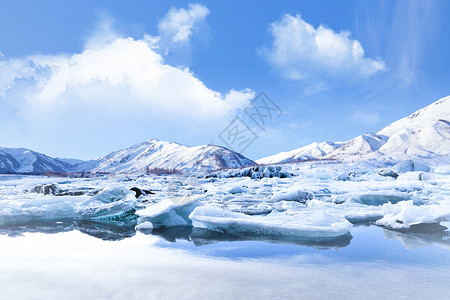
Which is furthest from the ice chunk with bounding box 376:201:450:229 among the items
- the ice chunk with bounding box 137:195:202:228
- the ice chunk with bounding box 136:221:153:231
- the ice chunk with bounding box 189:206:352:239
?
the ice chunk with bounding box 136:221:153:231

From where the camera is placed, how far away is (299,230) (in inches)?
213

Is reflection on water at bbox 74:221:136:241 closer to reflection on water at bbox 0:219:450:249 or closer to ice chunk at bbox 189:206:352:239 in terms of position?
reflection on water at bbox 0:219:450:249

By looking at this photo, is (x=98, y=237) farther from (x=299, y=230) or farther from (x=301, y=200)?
(x=301, y=200)

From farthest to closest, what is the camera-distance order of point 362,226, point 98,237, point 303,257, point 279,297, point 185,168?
point 185,168 < point 362,226 < point 98,237 < point 303,257 < point 279,297

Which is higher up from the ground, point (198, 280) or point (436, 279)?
point (436, 279)

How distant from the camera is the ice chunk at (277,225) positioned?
17.7 ft

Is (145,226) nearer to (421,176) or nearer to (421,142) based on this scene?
(421,176)

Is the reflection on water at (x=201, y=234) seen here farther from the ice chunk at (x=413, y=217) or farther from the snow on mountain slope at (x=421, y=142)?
the snow on mountain slope at (x=421, y=142)

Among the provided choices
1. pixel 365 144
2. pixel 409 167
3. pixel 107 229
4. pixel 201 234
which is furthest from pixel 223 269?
pixel 365 144

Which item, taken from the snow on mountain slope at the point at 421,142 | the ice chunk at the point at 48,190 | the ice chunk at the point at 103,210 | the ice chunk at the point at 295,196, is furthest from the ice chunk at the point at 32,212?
the snow on mountain slope at the point at 421,142

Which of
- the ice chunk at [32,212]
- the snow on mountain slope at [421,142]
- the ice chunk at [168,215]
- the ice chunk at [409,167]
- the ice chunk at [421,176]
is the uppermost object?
the snow on mountain slope at [421,142]

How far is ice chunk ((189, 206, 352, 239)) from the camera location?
17.7 feet

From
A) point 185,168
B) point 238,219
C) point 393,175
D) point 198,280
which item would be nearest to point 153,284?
point 198,280

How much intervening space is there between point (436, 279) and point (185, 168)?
18506 cm
